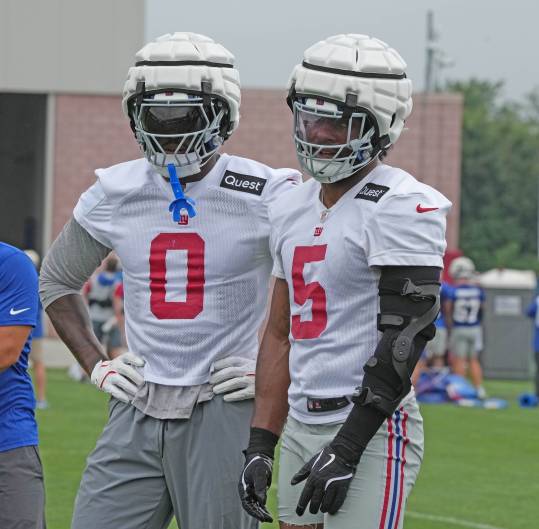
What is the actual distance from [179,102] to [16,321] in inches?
37.8

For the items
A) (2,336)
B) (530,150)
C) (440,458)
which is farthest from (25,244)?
(530,150)

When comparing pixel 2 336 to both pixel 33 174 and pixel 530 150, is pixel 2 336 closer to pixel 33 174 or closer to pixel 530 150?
pixel 33 174

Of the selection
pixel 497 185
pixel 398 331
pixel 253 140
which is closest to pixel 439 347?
pixel 253 140

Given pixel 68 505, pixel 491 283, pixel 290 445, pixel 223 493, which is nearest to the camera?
pixel 290 445

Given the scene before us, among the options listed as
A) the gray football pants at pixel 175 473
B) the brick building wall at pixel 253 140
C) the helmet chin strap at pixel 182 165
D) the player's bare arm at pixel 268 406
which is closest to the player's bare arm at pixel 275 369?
the player's bare arm at pixel 268 406

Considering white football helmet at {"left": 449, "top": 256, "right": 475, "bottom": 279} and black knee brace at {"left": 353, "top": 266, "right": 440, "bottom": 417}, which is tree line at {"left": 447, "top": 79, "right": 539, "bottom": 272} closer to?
white football helmet at {"left": 449, "top": 256, "right": 475, "bottom": 279}

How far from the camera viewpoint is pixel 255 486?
13.2 feet

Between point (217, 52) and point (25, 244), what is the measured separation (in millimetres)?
21533

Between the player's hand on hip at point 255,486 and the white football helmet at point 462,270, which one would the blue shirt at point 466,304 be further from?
the player's hand on hip at point 255,486

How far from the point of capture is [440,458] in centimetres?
1198

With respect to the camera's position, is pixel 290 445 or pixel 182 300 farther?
pixel 182 300

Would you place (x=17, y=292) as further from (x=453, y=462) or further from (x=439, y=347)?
(x=439, y=347)

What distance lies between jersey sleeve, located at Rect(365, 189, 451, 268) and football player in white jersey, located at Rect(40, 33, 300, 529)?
0.75 m

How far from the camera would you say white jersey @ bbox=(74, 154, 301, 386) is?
4.46m
